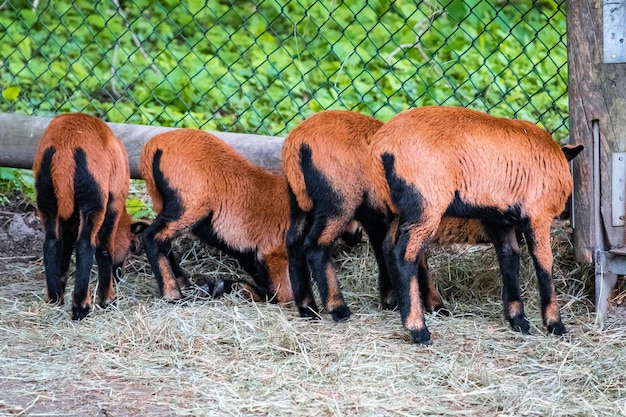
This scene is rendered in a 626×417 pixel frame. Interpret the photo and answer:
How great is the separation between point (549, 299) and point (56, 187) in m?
2.51

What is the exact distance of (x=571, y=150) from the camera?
5324 millimetres

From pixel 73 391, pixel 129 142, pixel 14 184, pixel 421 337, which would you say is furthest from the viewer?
pixel 14 184

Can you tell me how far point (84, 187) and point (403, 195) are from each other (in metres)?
1.62

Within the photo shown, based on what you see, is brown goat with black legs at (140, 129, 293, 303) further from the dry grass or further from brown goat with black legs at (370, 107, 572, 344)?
brown goat with black legs at (370, 107, 572, 344)

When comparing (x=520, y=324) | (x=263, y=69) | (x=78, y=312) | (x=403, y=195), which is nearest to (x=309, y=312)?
(x=403, y=195)

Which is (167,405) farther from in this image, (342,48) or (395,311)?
(342,48)

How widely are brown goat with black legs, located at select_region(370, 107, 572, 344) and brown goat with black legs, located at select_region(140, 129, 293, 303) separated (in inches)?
35.8

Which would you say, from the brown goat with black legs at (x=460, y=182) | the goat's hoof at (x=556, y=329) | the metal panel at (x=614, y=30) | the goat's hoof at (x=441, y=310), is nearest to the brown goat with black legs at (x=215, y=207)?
the goat's hoof at (x=441, y=310)

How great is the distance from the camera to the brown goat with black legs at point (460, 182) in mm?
4945

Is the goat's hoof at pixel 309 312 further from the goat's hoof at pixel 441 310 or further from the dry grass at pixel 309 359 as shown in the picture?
the goat's hoof at pixel 441 310

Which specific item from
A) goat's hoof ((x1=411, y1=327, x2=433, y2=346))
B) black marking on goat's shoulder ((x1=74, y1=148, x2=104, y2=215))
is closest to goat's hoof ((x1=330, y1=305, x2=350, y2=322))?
goat's hoof ((x1=411, y1=327, x2=433, y2=346))

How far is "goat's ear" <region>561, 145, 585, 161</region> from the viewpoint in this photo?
5.31 meters

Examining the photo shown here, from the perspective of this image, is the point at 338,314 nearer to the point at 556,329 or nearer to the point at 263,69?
the point at 556,329

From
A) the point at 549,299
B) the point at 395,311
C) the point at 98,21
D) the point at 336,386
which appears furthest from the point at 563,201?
the point at 98,21
